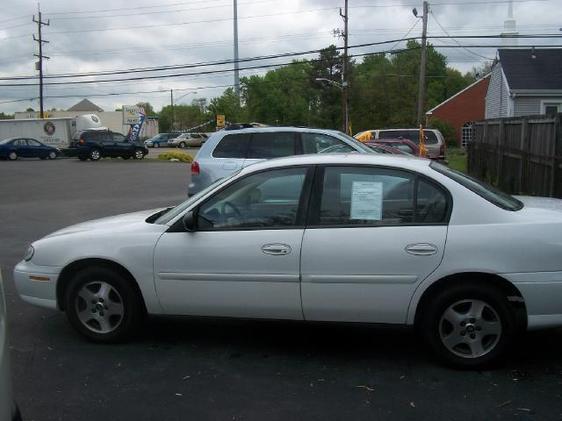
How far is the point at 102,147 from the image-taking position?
36.2 m

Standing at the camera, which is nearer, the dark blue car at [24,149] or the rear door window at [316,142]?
the rear door window at [316,142]

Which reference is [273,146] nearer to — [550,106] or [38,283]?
Result: [38,283]

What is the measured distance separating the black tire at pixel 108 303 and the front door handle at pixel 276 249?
Result: 1.11 m

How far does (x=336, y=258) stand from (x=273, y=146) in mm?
5772

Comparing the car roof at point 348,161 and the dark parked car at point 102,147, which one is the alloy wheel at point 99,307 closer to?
the car roof at point 348,161

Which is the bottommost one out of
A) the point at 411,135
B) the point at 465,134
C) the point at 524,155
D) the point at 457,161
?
the point at 457,161

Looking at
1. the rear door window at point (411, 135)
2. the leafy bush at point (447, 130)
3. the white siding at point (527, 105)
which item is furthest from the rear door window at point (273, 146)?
the leafy bush at point (447, 130)

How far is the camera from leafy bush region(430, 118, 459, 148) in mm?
47688

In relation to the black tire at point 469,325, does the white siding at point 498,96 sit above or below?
above

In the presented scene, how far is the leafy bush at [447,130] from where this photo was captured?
47.7 m

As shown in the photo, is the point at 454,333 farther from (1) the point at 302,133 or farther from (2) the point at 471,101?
(2) the point at 471,101

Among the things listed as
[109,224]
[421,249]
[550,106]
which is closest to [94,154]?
[550,106]

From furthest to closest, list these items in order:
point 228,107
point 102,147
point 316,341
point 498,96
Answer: point 228,107
point 102,147
point 498,96
point 316,341

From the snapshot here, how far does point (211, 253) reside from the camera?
4438 mm
